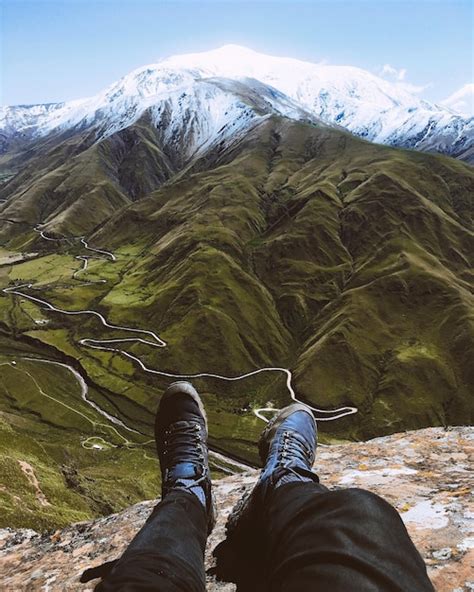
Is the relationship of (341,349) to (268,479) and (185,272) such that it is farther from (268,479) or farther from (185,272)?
(268,479)

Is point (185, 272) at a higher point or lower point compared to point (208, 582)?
lower

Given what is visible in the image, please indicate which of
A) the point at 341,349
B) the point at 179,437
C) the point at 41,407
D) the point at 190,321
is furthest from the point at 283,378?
the point at 179,437

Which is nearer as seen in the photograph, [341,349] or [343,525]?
[343,525]

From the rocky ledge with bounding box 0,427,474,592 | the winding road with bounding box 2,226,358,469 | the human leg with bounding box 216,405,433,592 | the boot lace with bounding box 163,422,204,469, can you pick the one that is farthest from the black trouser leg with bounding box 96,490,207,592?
the winding road with bounding box 2,226,358,469

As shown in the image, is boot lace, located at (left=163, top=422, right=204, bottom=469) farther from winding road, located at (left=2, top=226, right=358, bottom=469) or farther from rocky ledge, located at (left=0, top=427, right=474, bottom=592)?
winding road, located at (left=2, top=226, right=358, bottom=469)

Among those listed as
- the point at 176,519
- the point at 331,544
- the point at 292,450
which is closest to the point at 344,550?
the point at 331,544

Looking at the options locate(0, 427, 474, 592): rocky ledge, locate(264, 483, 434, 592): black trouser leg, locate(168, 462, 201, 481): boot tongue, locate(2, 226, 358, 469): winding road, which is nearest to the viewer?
locate(264, 483, 434, 592): black trouser leg

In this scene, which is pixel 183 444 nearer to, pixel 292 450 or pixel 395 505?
pixel 292 450
